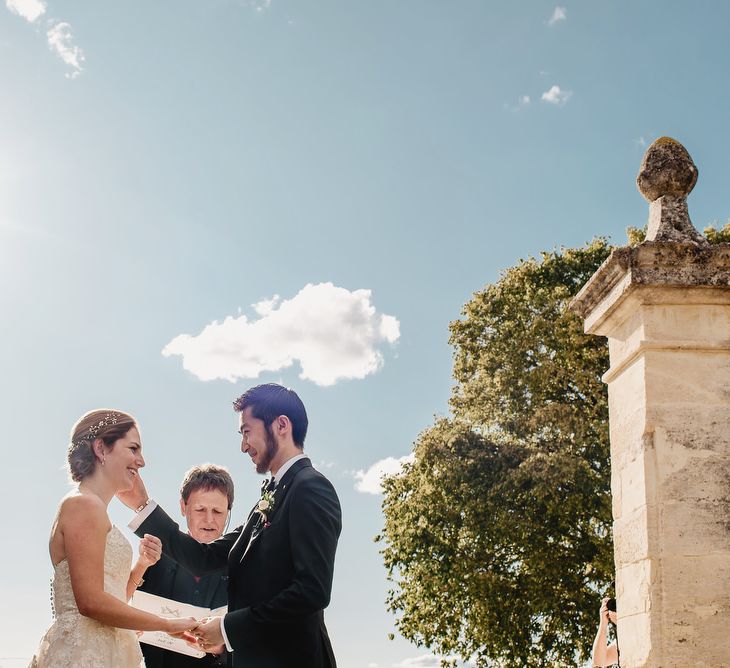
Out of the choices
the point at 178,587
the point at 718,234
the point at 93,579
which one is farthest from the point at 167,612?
the point at 718,234

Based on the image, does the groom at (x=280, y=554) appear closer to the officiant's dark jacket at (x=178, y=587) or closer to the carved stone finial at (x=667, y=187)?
the officiant's dark jacket at (x=178, y=587)

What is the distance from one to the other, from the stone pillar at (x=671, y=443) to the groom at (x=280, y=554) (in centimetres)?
138

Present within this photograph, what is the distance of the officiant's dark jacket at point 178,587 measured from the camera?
509cm

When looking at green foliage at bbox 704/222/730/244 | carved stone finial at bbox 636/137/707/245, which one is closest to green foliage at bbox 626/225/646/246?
green foliage at bbox 704/222/730/244

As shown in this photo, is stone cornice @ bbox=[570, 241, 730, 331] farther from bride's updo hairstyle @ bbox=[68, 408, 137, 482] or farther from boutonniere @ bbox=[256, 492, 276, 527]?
bride's updo hairstyle @ bbox=[68, 408, 137, 482]

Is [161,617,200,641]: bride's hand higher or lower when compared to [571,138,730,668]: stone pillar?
lower

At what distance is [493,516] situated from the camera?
17.2 m

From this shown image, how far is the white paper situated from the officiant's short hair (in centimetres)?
97

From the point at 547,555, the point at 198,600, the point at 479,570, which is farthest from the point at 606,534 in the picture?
the point at 198,600

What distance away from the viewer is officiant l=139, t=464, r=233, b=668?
16.5 feet

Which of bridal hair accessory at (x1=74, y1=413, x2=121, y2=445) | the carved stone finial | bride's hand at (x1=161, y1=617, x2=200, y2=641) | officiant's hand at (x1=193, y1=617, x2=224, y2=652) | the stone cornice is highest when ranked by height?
the carved stone finial

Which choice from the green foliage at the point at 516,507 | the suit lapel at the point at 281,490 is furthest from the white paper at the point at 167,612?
the green foliage at the point at 516,507

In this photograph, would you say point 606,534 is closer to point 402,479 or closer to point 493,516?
point 493,516

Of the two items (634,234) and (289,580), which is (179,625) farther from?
(634,234)
